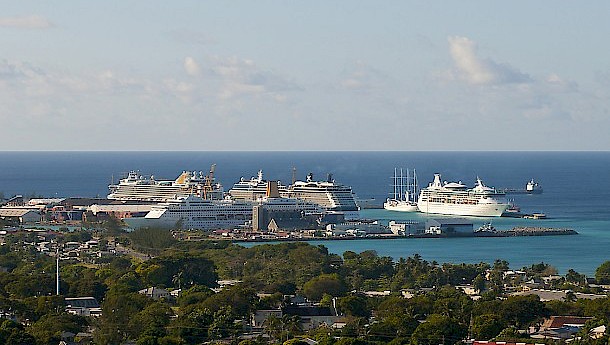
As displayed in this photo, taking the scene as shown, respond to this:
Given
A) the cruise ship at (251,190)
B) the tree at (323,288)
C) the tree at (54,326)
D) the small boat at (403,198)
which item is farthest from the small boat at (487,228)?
the tree at (54,326)

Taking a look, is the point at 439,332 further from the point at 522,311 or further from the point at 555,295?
the point at 555,295

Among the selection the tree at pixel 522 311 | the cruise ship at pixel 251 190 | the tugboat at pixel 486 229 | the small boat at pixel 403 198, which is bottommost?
the tugboat at pixel 486 229

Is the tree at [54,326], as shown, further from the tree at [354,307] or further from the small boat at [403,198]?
the small boat at [403,198]

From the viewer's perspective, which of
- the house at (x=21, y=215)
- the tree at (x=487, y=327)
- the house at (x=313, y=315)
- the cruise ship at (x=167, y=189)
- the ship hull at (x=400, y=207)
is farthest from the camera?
the ship hull at (x=400, y=207)

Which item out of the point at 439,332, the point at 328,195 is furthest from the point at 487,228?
the point at 439,332

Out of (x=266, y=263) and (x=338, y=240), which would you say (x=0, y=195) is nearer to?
(x=338, y=240)

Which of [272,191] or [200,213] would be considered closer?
[200,213]

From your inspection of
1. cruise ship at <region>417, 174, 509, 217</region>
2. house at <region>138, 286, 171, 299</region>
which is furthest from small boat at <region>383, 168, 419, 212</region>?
house at <region>138, 286, 171, 299</region>
